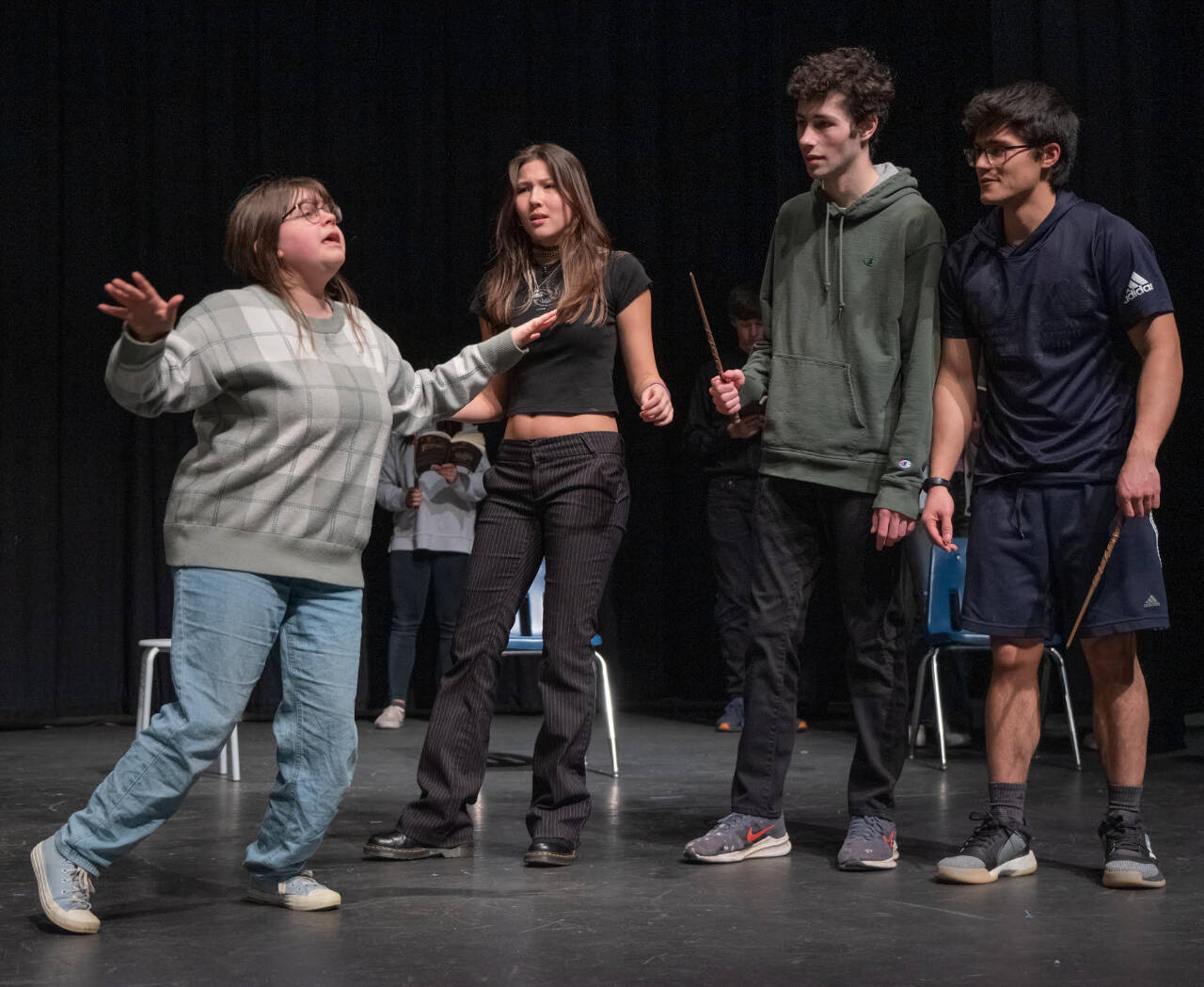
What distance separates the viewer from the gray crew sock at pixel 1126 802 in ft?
8.81

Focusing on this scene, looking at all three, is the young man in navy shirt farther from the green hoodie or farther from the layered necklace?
the layered necklace

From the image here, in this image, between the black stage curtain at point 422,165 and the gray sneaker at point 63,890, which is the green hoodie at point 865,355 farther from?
the black stage curtain at point 422,165

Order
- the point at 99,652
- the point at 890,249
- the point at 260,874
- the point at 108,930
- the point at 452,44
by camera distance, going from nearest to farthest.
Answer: the point at 108,930, the point at 260,874, the point at 890,249, the point at 99,652, the point at 452,44

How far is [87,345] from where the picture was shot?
20.1ft

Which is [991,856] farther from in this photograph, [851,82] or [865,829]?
[851,82]

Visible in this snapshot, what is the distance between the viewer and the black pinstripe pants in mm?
2885

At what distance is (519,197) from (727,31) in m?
4.02

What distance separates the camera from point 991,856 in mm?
2680

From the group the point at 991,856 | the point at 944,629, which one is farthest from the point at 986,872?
the point at 944,629

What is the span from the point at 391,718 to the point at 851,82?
3597mm

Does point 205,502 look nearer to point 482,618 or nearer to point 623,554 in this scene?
point 482,618

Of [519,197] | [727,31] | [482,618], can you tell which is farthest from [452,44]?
[482,618]

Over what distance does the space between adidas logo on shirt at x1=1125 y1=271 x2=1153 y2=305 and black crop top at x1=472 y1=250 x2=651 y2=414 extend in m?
0.94

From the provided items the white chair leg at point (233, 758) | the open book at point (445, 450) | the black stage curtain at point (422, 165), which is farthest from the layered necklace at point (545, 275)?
the black stage curtain at point (422, 165)
